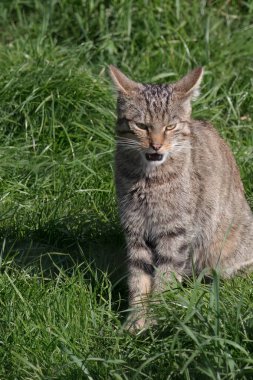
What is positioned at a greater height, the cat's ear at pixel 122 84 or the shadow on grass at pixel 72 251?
the cat's ear at pixel 122 84

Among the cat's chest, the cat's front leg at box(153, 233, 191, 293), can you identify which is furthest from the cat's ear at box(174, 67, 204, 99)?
the cat's front leg at box(153, 233, 191, 293)

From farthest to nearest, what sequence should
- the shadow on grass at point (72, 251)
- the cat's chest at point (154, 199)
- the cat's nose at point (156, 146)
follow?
the shadow on grass at point (72, 251) < the cat's chest at point (154, 199) < the cat's nose at point (156, 146)

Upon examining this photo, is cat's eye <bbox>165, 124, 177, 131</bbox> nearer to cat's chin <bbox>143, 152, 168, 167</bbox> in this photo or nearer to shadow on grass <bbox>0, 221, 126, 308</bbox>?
cat's chin <bbox>143, 152, 168, 167</bbox>

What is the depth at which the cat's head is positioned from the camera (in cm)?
471

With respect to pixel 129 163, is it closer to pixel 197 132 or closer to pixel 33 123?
pixel 197 132

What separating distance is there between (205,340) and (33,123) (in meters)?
2.88

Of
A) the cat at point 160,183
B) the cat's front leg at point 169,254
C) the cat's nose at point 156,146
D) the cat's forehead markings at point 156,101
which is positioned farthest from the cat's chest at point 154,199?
the cat's forehead markings at point 156,101

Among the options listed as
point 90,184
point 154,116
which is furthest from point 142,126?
point 90,184

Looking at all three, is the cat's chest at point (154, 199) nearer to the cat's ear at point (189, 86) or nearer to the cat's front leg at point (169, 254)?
the cat's front leg at point (169, 254)

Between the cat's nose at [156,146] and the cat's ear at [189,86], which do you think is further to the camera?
the cat's ear at [189,86]

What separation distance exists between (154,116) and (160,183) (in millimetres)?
348

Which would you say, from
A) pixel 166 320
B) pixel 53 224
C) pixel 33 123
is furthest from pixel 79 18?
pixel 166 320

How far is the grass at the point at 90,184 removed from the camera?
4008 mm

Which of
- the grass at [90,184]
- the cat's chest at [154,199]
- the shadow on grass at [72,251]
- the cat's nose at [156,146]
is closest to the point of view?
the grass at [90,184]
